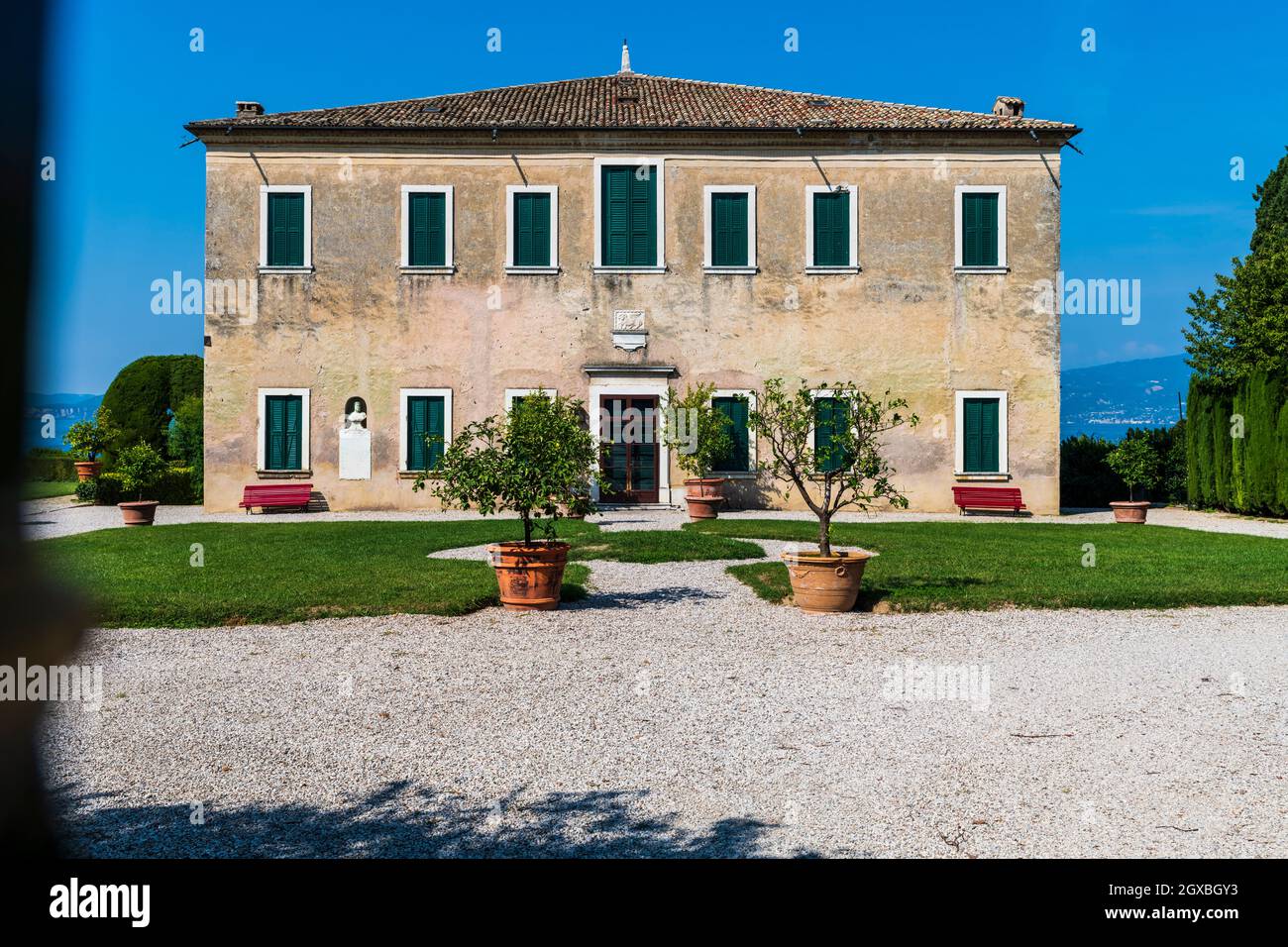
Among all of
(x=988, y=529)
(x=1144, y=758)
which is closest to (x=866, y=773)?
(x=1144, y=758)

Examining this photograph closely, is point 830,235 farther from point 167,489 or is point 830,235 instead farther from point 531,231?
point 167,489

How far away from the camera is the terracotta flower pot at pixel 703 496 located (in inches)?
720

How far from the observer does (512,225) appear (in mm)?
20312

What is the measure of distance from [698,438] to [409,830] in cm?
1599

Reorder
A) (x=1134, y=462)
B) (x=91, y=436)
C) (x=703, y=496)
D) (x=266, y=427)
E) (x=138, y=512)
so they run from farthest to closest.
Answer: (x=91, y=436) < (x=266, y=427) < (x=1134, y=462) < (x=703, y=496) < (x=138, y=512)

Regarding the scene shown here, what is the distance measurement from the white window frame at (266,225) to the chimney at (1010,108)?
1543 cm

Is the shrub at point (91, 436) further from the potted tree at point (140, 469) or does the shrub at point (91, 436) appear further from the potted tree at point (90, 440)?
the potted tree at point (140, 469)

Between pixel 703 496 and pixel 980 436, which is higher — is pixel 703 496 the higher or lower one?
the lower one

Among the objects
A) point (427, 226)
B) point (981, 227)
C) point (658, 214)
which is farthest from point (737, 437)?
point (427, 226)

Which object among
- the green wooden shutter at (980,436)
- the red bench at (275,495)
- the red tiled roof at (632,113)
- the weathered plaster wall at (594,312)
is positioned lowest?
the red bench at (275,495)

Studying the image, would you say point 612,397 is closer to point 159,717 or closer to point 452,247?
point 452,247

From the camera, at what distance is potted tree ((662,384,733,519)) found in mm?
19000

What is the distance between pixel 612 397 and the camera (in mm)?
20422

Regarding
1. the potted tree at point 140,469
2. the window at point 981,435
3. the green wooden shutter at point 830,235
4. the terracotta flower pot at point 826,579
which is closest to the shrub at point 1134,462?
the window at point 981,435
